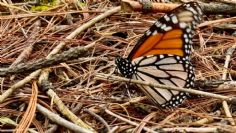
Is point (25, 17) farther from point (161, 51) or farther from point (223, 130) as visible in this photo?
point (223, 130)

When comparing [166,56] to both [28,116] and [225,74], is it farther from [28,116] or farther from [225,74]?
[28,116]

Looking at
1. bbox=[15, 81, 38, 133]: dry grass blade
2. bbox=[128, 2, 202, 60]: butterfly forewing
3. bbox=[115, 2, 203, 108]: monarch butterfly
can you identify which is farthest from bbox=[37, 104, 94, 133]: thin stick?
bbox=[128, 2, 202, 60]: butterfly forewing

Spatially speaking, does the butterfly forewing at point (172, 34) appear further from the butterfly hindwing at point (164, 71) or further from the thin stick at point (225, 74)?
the thin stick at point (225, 74)

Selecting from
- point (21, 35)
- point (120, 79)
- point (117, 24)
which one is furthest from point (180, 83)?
point (21, 35)

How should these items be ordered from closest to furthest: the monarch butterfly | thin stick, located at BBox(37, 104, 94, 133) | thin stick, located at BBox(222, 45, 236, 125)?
thin stick, located at BBox(37, 104, 94, 133) → thin stick, located at BBox(222, 45, 236, 125) → the monarch butterfly

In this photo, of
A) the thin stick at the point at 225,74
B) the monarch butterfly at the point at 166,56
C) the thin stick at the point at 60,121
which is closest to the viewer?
the thin stick at the point at 60,121

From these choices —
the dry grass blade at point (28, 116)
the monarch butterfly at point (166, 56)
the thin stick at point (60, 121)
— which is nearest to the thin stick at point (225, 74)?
the monarch butterfly at point (166, 56)

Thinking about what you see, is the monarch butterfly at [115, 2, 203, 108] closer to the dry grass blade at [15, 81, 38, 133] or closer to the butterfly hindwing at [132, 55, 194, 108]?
the butterfly hindwing at [132, 55, 194, 108]
